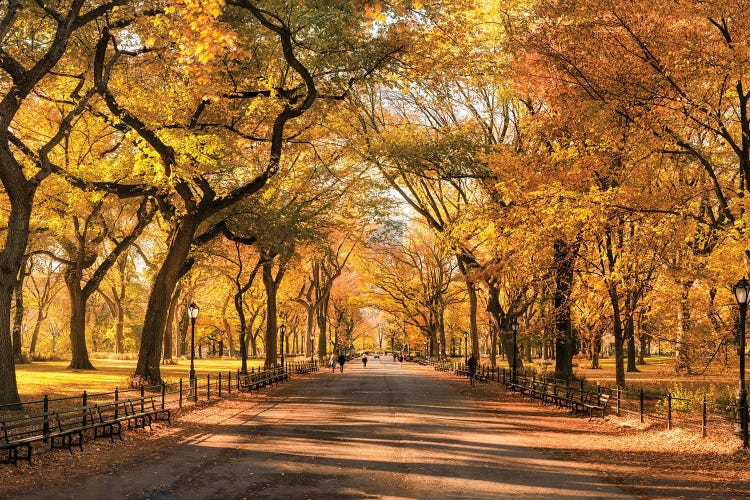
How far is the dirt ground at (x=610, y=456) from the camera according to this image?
11.2m

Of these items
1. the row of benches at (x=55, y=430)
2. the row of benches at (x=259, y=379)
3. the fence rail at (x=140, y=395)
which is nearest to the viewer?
the row of benches at (x=55, y=430)

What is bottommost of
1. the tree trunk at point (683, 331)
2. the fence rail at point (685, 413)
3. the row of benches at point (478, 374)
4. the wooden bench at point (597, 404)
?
the row of benches at point (478, 374)

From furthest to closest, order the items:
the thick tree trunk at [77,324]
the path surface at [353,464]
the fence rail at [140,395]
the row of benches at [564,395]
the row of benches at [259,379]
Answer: the thick tree trunk at [77,324] < the row of benches at [259,379] < the row of benches at [564,395] < the fence rail at [140,395] < the path surface at [353,464]

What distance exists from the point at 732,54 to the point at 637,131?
3297mm

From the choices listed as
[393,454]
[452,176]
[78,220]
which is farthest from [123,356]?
[393,454]

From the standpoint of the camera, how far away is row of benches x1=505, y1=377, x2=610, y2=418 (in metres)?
22.0

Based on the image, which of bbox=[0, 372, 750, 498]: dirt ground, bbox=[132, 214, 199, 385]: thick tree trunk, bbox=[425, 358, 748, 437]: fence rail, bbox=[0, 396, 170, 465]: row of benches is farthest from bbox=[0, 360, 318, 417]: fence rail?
bbox=[425, 358, 748, 437]: fence rail

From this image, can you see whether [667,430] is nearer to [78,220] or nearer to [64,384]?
[64,384]

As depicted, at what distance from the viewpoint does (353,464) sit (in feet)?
41.5

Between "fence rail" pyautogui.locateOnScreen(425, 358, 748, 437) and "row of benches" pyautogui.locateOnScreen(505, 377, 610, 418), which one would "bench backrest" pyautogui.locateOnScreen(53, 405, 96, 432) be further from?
"row of benches" pyautogui.locateOnScreen(505, 377, 610, 418)

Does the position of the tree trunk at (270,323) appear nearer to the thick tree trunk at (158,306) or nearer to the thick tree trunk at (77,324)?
the thick tree trunk at (77,324)

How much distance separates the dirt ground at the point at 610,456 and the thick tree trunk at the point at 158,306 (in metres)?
6.06

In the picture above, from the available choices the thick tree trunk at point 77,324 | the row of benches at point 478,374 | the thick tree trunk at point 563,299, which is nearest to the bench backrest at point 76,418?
the thick tree trunk at point 563,299

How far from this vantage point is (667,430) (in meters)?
16.9
